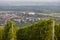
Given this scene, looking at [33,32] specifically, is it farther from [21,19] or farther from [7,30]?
[21,19]

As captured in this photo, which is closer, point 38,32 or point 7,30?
point 38,32

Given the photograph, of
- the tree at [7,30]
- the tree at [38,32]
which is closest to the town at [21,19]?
the tree at [38,32]

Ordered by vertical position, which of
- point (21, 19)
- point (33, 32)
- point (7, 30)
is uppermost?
point (7, 30)

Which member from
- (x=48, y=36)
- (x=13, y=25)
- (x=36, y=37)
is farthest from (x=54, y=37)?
(x=13, y=25)

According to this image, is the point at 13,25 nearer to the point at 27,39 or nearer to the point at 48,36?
the point at 27,39

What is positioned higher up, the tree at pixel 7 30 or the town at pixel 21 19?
the tree at pixel 7 30

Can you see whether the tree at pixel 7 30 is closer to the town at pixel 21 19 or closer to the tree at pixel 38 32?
the tree at pixel 38 32

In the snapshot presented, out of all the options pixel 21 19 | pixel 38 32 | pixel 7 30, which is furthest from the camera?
pixel 21 19

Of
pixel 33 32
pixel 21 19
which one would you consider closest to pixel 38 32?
pixel 33 32
